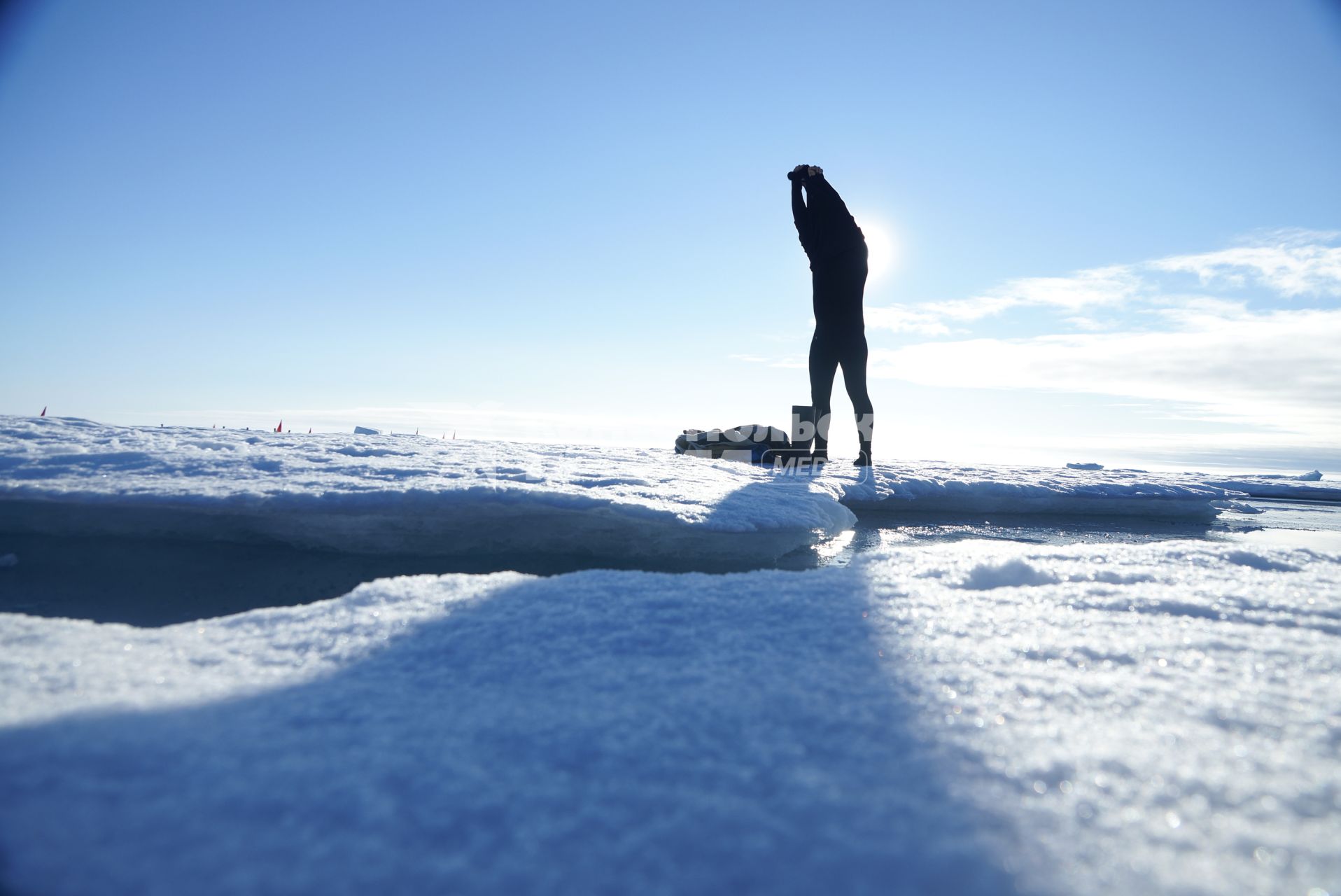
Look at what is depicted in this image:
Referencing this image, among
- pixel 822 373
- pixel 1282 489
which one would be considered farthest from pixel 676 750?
pixel 1282 489

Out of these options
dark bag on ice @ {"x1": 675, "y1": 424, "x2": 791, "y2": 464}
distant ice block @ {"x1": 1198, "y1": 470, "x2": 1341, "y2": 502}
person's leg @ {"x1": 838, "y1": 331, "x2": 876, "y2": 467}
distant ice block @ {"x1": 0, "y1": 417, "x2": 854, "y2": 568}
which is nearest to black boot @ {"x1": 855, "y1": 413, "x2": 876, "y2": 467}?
person's leg @ {"x1": 838, "y1": 331, "x2": 876, "y2": 467}

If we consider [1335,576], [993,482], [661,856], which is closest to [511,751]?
[661,856]

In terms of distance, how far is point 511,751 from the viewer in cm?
71

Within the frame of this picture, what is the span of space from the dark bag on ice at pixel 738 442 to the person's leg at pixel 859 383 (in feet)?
2.35

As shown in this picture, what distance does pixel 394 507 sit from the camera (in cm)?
206

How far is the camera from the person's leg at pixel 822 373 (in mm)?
4934

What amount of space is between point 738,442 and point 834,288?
5.65 feet

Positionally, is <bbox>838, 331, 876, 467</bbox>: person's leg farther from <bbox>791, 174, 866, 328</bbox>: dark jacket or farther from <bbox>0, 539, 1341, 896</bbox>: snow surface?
<bbox>0, 539, 1341, 896</bbox>: snow surface

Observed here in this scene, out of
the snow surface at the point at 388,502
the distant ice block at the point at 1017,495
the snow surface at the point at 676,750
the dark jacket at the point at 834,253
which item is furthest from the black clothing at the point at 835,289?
the snow surface at the point at 676,750

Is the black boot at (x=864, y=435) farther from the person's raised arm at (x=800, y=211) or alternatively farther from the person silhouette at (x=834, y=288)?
the person's raised arm at (x=800, y=211)

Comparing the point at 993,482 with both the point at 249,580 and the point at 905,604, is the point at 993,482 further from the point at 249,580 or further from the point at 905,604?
the point at 249,580

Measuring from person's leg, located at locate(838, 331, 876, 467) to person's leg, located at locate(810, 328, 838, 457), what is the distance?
0.29 feet

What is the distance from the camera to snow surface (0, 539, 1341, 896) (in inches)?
21.3

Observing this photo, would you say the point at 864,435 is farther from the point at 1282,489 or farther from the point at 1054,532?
the point at 1282,489
